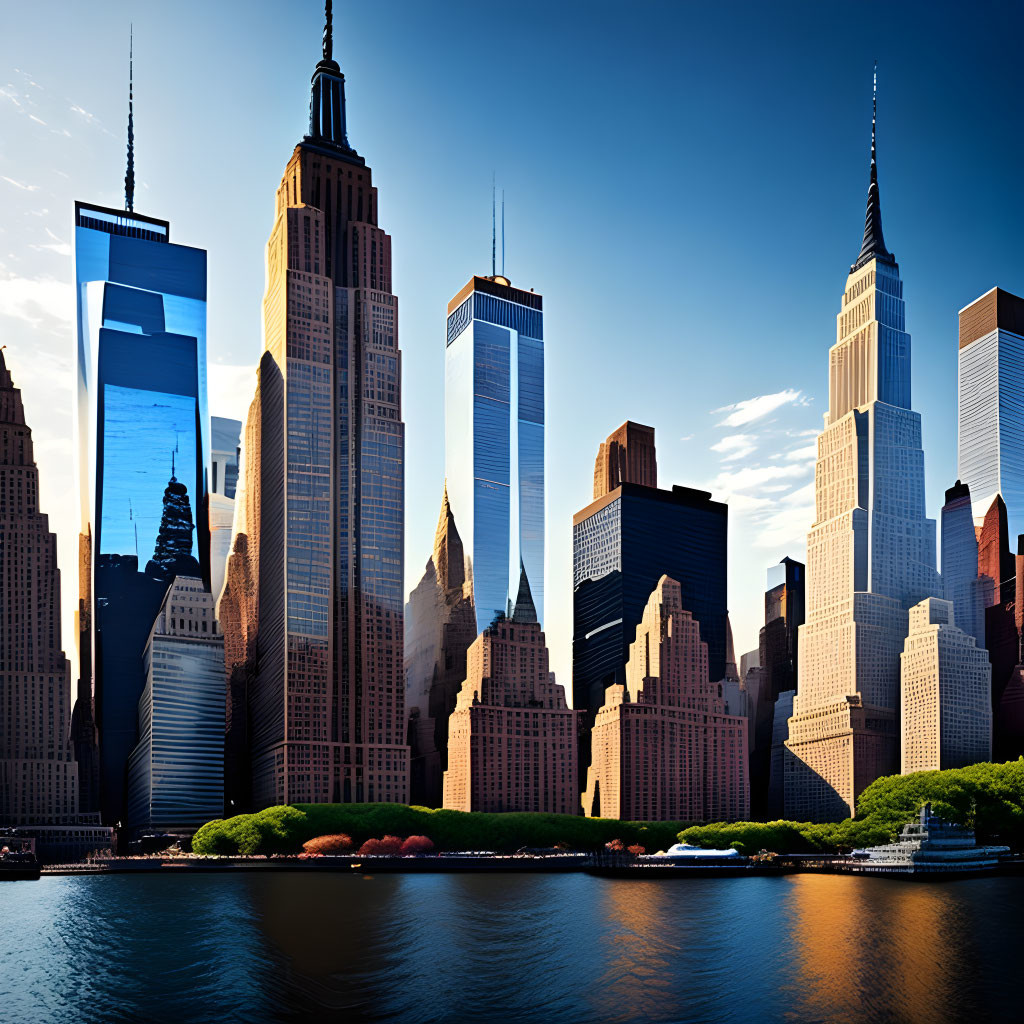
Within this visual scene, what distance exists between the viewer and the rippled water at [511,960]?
96.1 meters

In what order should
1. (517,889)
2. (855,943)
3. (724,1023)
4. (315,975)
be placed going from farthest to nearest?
(517,889)
(855,943)
(315,975)
(724,1023)

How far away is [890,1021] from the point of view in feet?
304

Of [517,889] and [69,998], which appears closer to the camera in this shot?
[69,998]

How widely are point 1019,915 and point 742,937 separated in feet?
147

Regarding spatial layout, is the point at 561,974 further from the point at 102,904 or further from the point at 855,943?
the point at 102,904

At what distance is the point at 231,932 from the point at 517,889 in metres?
73.1

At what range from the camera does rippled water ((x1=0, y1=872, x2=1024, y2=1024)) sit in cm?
9606

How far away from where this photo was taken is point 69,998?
10106 centimetres

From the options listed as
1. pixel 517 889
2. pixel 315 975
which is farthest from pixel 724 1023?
pixel 517 889

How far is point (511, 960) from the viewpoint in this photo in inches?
4567

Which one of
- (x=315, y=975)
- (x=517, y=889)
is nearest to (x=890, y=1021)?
(x=315, y=975)

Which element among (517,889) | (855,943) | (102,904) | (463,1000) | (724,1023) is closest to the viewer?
(724,1023)

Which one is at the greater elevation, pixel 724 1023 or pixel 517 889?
pixel 724 1023

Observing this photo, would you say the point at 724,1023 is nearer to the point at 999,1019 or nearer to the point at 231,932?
the point at 999,1019
